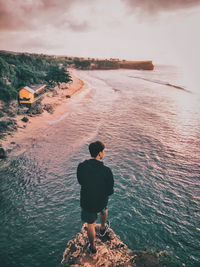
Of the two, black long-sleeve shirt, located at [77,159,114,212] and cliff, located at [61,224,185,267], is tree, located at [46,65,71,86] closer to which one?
cliff, located at [61,224,185,267]

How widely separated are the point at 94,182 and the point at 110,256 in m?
2.23

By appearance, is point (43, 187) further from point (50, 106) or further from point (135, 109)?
point (135, 109)

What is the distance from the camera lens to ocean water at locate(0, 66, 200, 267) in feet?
14.9

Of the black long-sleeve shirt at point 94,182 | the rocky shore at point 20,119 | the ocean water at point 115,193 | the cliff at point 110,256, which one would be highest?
the black long-sleeve shirt at point 94,182

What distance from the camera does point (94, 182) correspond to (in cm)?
320

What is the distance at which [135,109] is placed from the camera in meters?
19.6

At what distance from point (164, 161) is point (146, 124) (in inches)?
247

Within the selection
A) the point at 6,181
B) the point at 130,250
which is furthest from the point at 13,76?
the point at 130,250

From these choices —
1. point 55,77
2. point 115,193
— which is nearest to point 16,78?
point 55,77

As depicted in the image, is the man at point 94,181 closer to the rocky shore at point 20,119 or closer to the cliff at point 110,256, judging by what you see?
the cliff at point 110,256

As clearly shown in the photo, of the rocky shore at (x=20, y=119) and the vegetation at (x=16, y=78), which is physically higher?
the vegetation at (x=16, y=78)

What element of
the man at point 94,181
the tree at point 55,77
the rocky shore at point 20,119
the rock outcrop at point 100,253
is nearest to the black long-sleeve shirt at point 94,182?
the man at point 94,181

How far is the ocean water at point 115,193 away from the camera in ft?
14.9

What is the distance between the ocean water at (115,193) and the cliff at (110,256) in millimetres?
226
